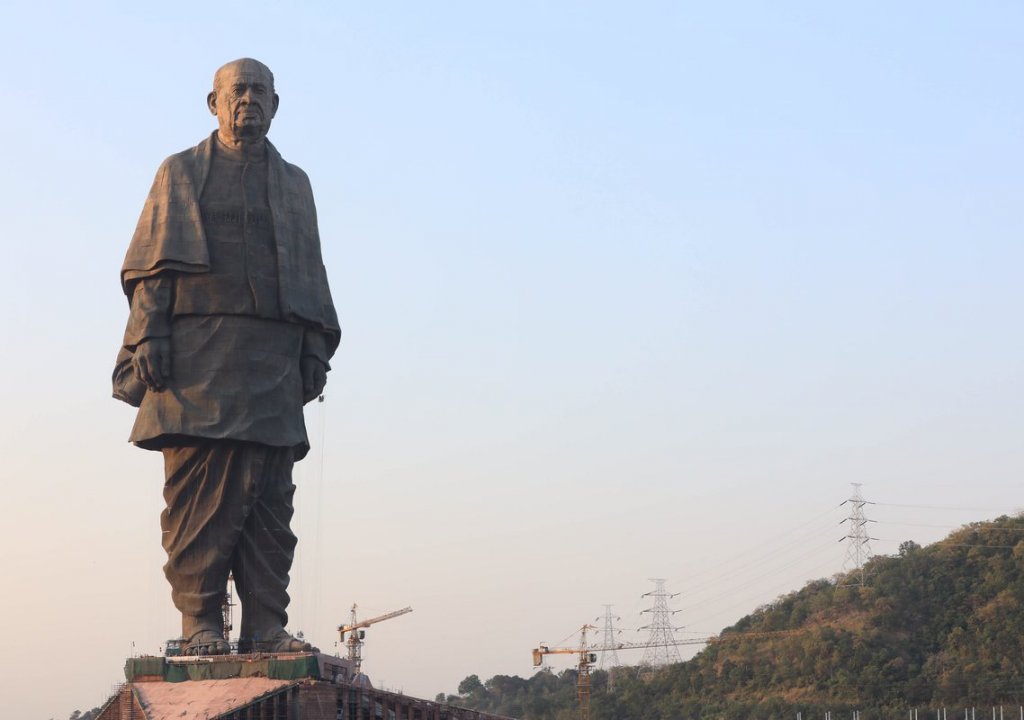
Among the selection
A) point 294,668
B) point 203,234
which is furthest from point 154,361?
point 294,668


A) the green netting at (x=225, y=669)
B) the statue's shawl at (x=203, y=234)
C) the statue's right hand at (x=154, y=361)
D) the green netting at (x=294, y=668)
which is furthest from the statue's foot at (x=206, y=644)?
the statue's shawl at (x=203, y=234)

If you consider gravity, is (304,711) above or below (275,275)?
below

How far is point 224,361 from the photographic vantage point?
23812 mm

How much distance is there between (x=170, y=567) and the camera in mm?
23641

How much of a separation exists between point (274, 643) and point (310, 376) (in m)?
3.69

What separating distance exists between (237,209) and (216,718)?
6.77 meters

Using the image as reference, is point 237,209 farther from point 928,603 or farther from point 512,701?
point 512,701

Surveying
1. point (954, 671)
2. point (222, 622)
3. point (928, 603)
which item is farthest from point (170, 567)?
point (928, 603)

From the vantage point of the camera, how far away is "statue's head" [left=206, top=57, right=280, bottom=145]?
24109 millimetres

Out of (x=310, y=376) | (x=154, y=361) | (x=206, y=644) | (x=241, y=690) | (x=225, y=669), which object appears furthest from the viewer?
(x=310, y=376)

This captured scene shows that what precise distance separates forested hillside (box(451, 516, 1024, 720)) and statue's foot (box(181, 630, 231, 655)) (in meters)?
48.4

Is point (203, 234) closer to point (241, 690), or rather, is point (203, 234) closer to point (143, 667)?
point (143, 667)

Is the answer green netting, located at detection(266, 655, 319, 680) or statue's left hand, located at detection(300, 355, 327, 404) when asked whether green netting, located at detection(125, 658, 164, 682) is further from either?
statue's left hand, located at detection(300, 355, 327, 404)

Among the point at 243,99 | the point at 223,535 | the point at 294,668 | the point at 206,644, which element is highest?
the point at 243,99
